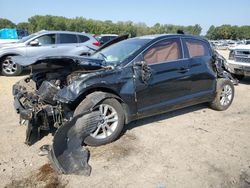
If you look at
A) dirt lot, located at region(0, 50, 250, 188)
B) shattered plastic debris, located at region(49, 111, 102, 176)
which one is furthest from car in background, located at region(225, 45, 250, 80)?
shattered plastic debris, located at region(49, 111, 102, 176)

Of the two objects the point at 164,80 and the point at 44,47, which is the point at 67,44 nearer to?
the point at 44,47

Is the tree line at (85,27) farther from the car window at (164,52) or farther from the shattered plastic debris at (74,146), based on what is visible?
the shattered plastic debris at (74,146)

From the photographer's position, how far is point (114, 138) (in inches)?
185

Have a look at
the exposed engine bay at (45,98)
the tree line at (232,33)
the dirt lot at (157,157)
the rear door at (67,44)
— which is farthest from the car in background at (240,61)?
the tree line at (232,33)

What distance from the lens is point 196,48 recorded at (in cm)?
605

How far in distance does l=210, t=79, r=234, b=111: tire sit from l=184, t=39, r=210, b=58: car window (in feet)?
2.48

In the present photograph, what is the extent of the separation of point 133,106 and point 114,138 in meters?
0.62

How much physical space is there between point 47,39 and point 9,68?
182 cm

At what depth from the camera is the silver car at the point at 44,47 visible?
10.8 m

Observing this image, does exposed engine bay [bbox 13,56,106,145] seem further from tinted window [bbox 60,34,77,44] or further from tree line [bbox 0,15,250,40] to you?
tree line [bbox 0,15,250,40]

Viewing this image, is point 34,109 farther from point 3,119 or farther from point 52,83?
point 3,119

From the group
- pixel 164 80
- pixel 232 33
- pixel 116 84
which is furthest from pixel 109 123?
pixel 232 33

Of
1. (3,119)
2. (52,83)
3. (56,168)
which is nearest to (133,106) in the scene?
(52,83)

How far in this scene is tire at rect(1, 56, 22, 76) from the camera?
10.8 meters
